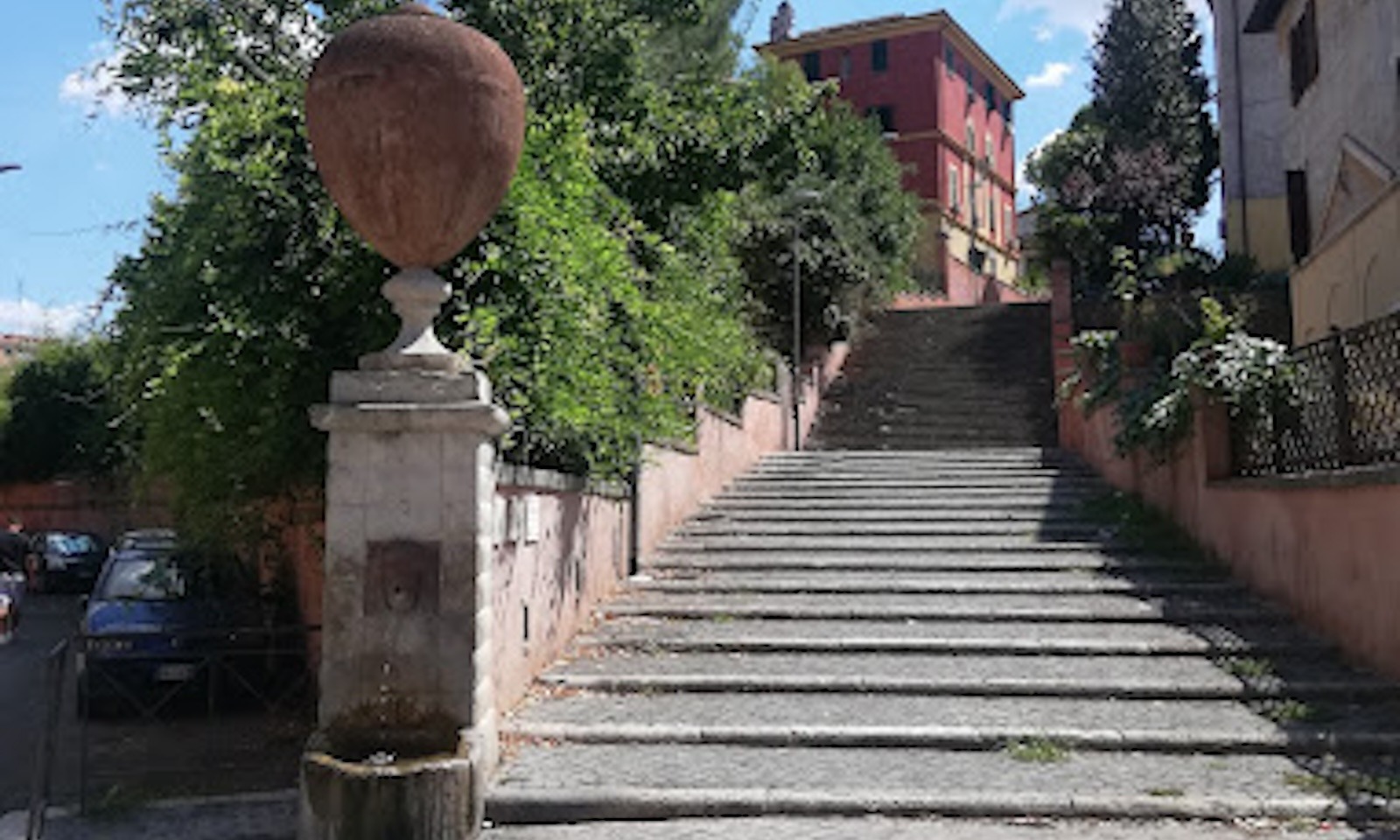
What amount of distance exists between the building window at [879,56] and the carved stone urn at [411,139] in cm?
4054

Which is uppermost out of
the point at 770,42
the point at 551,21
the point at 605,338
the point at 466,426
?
the point at 770,42

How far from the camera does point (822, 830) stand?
5535 millimetres

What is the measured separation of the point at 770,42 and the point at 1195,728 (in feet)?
149

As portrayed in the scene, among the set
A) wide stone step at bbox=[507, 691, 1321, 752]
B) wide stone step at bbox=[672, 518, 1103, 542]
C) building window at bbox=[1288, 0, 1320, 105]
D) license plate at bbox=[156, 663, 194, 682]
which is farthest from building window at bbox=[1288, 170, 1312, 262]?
license plate at bbox=[156, 663, 194, 682]

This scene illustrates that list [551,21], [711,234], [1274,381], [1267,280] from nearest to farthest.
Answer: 1. [1274,381]
2. [551,21]
3. [711,234]
4. [1267,280]

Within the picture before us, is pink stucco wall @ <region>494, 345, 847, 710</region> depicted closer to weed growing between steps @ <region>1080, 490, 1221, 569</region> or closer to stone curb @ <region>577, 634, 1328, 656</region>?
stone curb @ <region>577, 634, 1328, 656</region>

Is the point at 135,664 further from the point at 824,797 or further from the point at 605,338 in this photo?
the point at 824,797

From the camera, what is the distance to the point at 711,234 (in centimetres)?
1096

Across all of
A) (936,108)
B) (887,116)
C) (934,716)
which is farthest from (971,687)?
(887,116)

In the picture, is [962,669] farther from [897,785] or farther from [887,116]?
[887,116]

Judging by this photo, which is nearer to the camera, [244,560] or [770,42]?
[244,560]

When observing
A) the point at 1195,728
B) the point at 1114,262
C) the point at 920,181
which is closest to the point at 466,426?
the point at 1195,728

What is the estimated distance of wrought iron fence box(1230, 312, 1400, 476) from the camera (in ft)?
24.5

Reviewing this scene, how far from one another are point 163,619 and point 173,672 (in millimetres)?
947
